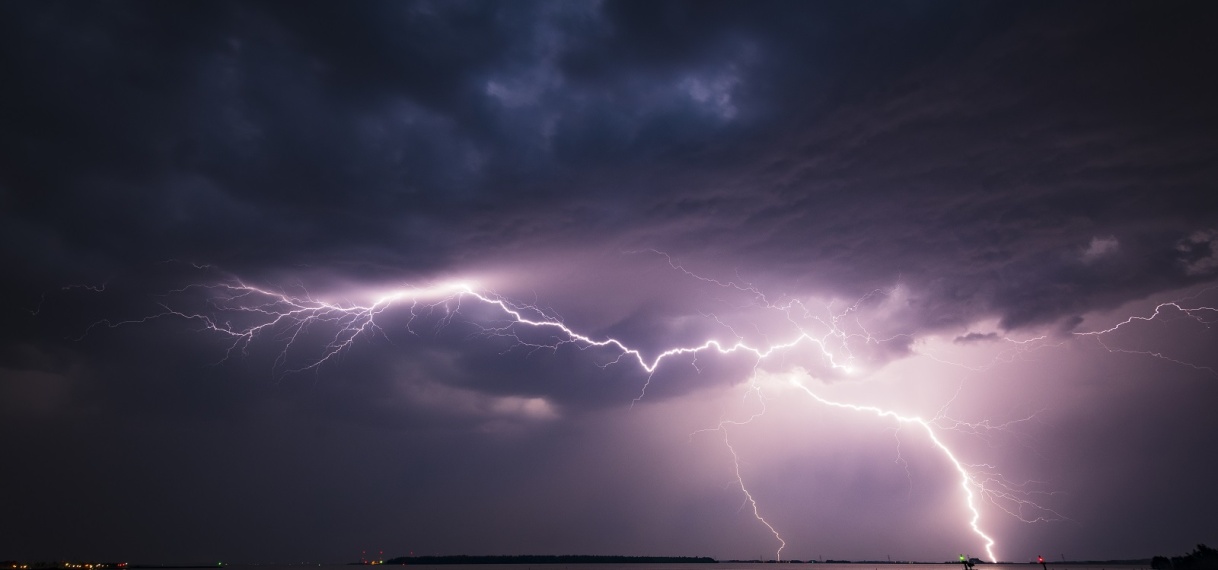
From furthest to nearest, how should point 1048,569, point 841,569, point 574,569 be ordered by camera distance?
point 1048,569, point 841,569, point 574,569

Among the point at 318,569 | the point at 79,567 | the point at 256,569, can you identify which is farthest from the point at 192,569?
the point at 79,567

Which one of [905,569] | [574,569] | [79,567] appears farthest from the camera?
[905,569]

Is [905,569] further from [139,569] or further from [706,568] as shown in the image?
[139,569]

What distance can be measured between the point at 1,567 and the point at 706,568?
11611 cm

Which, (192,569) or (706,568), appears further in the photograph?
(192,569)

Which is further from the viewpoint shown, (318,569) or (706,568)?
(318,569)

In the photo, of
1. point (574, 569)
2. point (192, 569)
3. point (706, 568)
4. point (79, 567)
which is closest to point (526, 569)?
point (574, 569)

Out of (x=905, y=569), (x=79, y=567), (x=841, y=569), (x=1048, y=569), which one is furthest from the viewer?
(x=905, y=569)

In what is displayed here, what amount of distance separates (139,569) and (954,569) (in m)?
175

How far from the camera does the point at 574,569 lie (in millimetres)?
135750

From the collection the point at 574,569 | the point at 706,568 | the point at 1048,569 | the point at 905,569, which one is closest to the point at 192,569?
the point at 574,569

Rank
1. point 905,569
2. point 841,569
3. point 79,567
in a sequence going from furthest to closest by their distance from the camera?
point 905,569 → point 841,569 → point 79,567

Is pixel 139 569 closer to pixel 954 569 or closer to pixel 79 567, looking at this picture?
pixel 79 567

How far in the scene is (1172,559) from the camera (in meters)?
63.4
